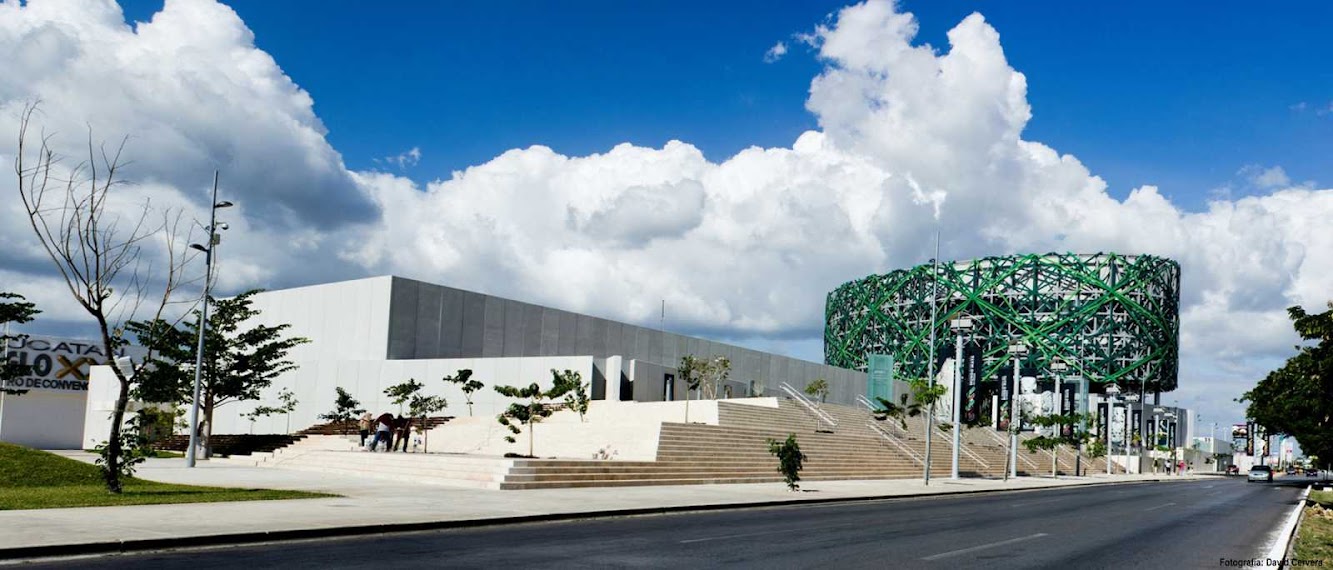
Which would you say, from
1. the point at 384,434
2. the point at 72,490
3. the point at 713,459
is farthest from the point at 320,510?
the point at 713,459

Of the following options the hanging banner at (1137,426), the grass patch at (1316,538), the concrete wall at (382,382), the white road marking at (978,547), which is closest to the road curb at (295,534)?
the white road marking at (978,547)

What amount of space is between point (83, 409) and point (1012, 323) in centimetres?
10233

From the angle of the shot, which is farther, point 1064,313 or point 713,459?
point 1064,313

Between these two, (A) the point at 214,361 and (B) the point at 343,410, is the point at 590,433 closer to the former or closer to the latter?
(B) the point at 343,410

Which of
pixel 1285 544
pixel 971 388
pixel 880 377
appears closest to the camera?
pixel 1285 544

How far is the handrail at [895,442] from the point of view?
164 ft

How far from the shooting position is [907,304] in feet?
443

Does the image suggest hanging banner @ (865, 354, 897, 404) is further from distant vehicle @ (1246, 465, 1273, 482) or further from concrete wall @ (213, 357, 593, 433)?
distant vehicle @ (1246, 465, 1273, 482)

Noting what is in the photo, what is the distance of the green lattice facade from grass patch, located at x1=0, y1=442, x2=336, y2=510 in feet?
340

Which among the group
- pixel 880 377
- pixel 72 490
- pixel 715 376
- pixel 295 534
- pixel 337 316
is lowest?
pixel 72 490

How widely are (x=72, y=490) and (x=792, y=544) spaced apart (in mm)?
14342

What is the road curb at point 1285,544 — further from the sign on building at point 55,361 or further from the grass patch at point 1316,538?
the sign on building at point 55,361

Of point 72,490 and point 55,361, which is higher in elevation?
point 55,361

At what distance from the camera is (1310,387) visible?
39.5 meters
